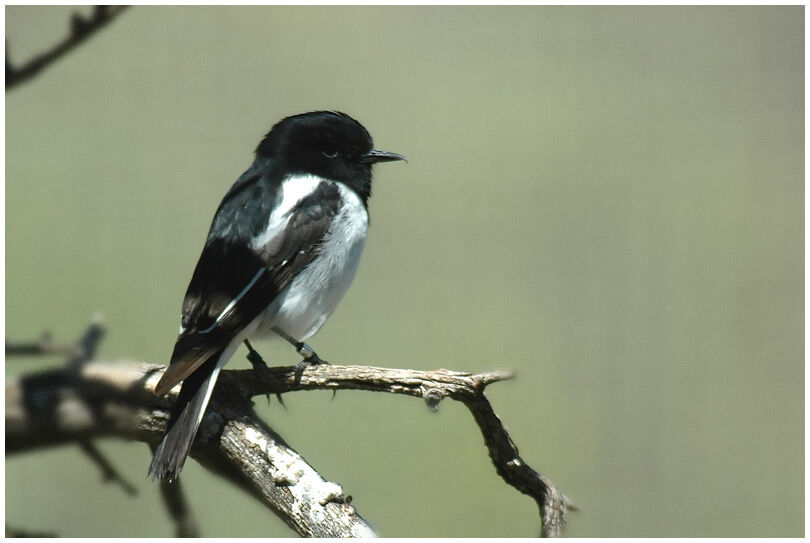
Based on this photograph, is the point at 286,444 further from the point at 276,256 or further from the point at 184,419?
the point at 276,256

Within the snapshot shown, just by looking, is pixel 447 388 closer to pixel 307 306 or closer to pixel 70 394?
pixel 307 306

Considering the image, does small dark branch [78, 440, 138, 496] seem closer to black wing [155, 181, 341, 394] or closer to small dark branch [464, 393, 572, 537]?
black wing [155, 181, 341, 394]

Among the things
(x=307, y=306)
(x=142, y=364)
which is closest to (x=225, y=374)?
(x=142, y=364)

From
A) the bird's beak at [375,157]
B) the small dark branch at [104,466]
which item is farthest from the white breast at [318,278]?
the small dark branch at [104,466]

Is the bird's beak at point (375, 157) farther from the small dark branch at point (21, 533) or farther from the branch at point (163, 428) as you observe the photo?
the small dark branch at point (21, 533)

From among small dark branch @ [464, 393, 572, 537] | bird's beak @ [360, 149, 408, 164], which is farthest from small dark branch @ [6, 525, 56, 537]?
bird's beak @ [360, 149, 408, 164]

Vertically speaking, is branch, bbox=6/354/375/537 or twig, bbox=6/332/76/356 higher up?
twig, bbox=6/332/76/356
